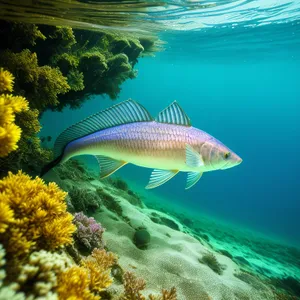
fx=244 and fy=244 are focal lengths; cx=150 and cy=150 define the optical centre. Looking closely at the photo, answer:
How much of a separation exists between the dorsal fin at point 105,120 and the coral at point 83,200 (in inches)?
93.1

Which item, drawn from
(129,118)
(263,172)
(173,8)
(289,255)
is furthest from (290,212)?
(129,118)

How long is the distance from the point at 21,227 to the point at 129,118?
194cm

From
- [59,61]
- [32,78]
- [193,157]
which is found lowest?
[193,157]

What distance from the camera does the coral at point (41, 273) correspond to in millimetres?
2084

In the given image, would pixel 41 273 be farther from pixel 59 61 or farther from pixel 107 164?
pixel 59 61

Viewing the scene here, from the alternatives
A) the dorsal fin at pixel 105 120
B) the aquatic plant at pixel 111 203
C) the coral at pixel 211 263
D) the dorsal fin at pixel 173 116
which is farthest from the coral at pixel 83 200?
the dorsal fin at pixel 173 116

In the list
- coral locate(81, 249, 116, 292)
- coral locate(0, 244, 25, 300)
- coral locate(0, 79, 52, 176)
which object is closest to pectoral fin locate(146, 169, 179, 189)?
coral locate(81, 249, 116, 292)

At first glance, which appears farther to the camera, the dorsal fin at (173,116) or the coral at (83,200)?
the coral at (83,200)

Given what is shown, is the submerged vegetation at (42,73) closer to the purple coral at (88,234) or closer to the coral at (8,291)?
the coral at (8,291)

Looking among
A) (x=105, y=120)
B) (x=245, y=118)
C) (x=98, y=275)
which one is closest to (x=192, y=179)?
(x=105, y=120)

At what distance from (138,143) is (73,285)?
1868mm

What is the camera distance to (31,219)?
245 cm

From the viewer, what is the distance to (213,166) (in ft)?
11.3

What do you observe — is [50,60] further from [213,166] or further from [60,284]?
[60,284]
